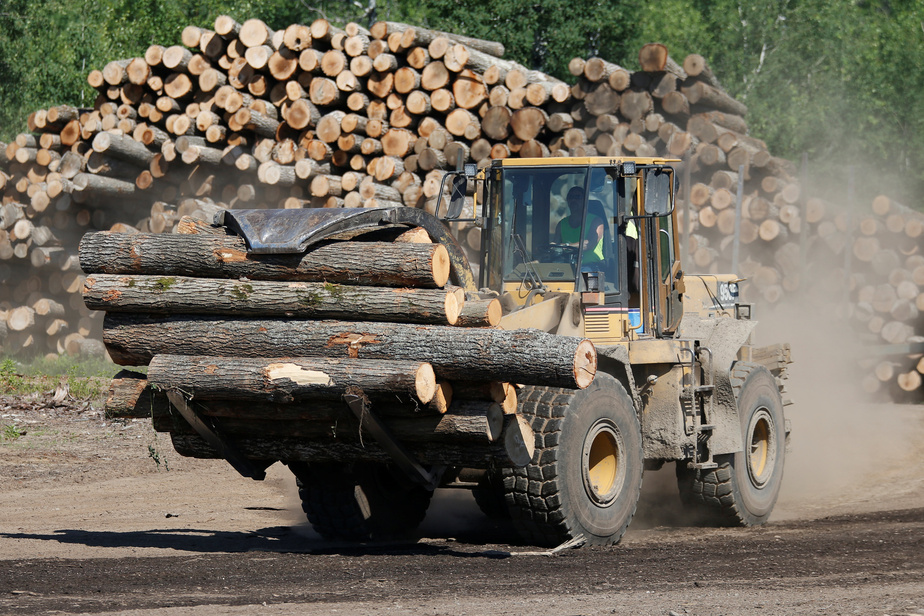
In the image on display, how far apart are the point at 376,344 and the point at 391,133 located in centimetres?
866

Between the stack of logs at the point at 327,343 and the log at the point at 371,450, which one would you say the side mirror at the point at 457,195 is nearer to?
the stack of logs at the point at 327,343

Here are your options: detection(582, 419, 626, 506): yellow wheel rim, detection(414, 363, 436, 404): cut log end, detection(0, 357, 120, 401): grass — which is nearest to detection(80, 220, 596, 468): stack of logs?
detection(414, 363, 436, 404): cut log end

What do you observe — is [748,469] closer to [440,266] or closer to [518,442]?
[518,442]

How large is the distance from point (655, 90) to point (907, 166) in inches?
691

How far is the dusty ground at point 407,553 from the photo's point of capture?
596 cm

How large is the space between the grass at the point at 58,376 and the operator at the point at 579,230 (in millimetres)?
8240

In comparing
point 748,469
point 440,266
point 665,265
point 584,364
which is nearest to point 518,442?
point 584,364

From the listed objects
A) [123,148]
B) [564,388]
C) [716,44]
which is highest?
[716,44]

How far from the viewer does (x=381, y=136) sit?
1537 centimetres

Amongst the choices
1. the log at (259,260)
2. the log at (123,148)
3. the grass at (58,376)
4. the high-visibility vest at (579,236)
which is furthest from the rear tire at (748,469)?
the log at (123,148)

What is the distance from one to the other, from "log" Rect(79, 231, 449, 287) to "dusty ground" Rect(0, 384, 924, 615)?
5.24ft

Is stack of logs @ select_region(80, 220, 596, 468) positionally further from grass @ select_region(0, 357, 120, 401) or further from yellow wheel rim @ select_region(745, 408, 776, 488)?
grass @ select_region(0, 357, 120, 401)

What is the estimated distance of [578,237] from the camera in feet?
27.3

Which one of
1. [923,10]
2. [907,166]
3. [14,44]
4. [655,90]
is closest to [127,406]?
[655,90]
